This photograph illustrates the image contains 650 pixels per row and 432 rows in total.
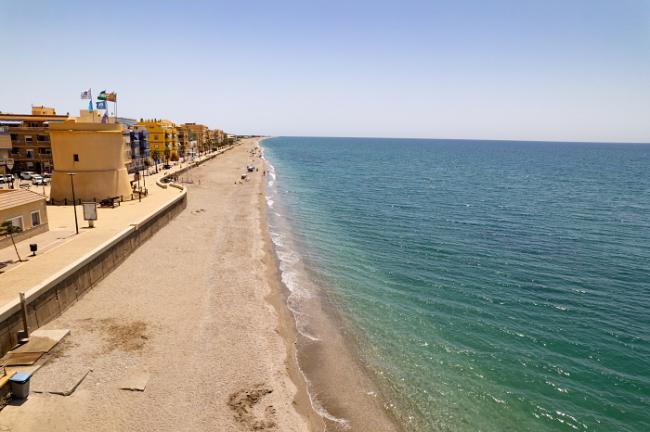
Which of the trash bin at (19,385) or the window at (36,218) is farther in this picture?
the window at (36,218)

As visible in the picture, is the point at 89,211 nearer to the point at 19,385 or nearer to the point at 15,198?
the point at 15,198

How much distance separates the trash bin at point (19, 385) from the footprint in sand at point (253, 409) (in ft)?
22.5

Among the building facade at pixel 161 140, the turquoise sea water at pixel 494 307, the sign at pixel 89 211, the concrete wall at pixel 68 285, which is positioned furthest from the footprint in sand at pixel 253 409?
the building facade at pixel 161 140

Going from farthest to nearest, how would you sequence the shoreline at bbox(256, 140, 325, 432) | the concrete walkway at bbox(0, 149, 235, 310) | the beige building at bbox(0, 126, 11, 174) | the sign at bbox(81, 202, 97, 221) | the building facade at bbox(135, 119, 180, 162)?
the building facade at bbox(135, 119, 180, 162) → the beige building at bbox(0, 126, 11, 174) → the sign at bbox(81, 202, 97, 221) → the concrete walkway at bbox(0, 149, 235, 310) → the shoreline at bbox(256, 140, 325, 432)

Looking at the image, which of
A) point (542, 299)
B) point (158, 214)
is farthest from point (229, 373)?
point (158, 214)

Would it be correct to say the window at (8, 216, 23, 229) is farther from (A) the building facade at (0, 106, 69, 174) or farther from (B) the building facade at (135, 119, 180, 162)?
(B) the building facade at (135, 119, 180, 162)

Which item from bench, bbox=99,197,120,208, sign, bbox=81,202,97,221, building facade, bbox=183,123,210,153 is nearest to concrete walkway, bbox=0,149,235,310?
bench, bbox=99,197,120,208

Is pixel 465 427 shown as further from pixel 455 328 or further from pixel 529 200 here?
pixel 529 200

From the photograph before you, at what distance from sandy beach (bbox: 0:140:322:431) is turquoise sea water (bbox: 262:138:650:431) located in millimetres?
4136

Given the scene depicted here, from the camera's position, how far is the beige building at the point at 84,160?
40.2 meters

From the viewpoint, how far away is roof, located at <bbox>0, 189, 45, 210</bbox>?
2565 cm

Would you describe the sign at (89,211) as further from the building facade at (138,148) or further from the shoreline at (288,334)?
the building facade at (138,148)

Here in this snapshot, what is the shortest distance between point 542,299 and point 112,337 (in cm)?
2401

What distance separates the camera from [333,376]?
56.2 ft
